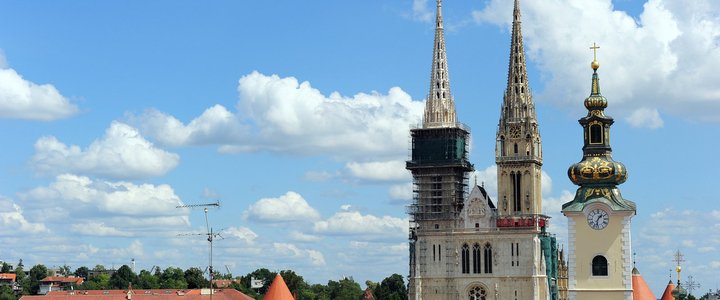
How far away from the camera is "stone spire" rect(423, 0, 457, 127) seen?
139000 millimetres

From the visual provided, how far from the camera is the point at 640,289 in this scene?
10731 centimetres

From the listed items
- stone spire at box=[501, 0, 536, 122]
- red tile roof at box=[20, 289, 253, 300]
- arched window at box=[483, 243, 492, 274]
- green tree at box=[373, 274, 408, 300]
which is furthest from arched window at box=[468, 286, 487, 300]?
green tree at box=[373, 274, 408, 300]

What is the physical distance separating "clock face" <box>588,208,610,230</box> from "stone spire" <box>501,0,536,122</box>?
52.4 meters

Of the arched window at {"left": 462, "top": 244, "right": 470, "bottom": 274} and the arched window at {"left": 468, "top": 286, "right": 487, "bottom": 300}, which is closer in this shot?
the arched window at {"left": 468, "top": 286, "right": 487, "bottom": 300}

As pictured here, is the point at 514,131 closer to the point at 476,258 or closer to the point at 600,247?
the point at 476,258

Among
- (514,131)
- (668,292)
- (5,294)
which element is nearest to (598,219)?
(668,292)

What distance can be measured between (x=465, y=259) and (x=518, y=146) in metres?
13.0

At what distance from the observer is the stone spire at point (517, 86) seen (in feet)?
445

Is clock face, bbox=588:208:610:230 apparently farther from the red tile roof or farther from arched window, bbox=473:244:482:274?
the red tile roof

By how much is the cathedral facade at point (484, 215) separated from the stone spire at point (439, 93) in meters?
0.17

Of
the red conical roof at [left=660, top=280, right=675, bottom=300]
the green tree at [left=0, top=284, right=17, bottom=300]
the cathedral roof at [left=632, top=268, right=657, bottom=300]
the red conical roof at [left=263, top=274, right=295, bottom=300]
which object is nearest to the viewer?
the cathedral roof at [left=632, top=268, right=657, bottom=300]

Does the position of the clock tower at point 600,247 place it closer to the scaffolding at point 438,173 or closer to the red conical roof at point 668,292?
the red conical roof at point 668,292

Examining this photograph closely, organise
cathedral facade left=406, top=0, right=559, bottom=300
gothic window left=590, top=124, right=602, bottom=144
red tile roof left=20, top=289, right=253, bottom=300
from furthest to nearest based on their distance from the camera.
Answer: red tile roof left=20, top=289, right=253, bottom=300 < cathedral facade left=406, top=0, right=559, bottom=300 < gothic window left=590, top=124, right=602, bottom=144

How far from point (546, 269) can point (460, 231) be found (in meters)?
9.63
